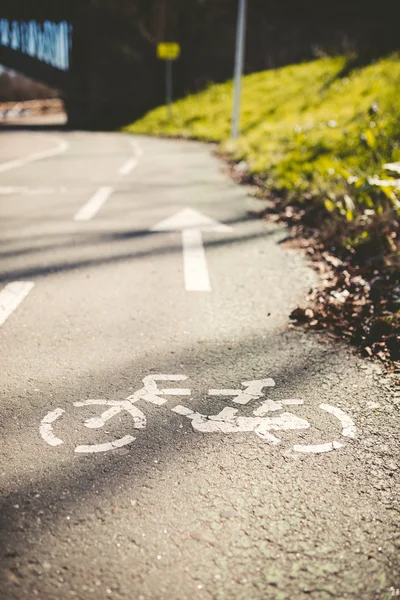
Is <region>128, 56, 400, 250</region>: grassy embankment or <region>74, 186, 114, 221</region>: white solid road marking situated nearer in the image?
<region>128, 56, 400, 250</region>: grassy embankment

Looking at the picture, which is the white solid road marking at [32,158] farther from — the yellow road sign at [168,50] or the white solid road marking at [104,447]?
the yellow road sign at [168,50]

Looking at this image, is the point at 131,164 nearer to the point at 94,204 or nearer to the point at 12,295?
the point at 94,204

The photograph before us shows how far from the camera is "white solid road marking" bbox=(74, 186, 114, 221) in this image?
6613 mm

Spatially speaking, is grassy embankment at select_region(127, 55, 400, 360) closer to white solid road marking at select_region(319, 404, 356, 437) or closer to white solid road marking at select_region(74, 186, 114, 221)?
white solid road marking at select_region(319, 404, 356, 437)

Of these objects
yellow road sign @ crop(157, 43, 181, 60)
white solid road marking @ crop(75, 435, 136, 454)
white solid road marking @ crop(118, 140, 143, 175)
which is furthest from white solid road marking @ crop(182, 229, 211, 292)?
yellow road sign @ crop(157, 43, 181, 60)

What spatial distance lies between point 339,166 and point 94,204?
4005 mm

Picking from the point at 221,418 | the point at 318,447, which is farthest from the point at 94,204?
the point at 318,447

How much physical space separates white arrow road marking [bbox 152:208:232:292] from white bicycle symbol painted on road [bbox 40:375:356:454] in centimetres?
165

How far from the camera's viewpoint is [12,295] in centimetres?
396

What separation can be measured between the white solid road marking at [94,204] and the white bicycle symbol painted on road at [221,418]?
4294 millimetres

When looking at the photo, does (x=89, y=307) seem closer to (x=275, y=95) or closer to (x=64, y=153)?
(x=64, y=153)

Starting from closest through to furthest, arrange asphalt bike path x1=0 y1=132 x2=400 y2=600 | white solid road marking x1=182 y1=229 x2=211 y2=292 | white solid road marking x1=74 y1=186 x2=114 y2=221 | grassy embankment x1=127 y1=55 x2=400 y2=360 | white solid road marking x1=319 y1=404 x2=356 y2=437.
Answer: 1. asphalt bike path x1=0 y1=132 x2=400 y2=600
2. white solid road marking x1=319 y1=404 x2=356 y2=437
3. grassy embankment x1=127 y1=55 x2=400 y2=360
4. white solid road marking x1=182 y1=229 x2=211 y2=292
5. white solid road marking x1=74 y1=186 x2=114 y2=221

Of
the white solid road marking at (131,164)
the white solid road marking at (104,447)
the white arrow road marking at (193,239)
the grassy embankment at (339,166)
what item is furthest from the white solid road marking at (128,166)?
the white solid road marking at (104,447)

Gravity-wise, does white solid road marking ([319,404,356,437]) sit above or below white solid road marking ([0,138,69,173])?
below
